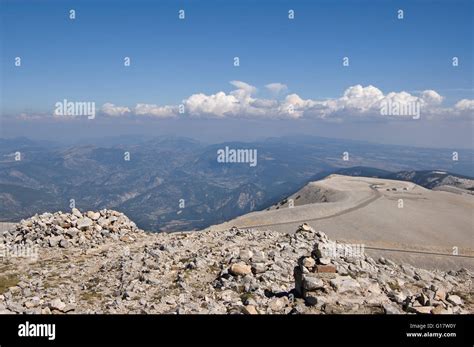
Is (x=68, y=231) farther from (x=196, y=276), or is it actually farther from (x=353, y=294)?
(x=353, y=294)

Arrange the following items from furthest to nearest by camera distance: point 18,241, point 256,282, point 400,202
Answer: point 400,202, point 18,241, point 256,282

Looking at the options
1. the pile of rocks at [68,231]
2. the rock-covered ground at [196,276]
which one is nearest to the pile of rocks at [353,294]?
the rock-covered ground at [196,276]

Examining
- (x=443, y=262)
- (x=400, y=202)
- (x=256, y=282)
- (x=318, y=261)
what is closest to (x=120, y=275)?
(x=256, y=282)

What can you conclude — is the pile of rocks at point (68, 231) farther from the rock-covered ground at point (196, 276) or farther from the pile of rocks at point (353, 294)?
the pile of rocks at point (353, 294)

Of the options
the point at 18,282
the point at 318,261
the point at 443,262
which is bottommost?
the point at 443,262

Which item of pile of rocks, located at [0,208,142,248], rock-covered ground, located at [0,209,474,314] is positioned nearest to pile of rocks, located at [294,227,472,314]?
rock-covered ground, located at [0,209,474,314]

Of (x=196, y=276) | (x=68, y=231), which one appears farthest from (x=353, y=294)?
(x=68, y=231)
